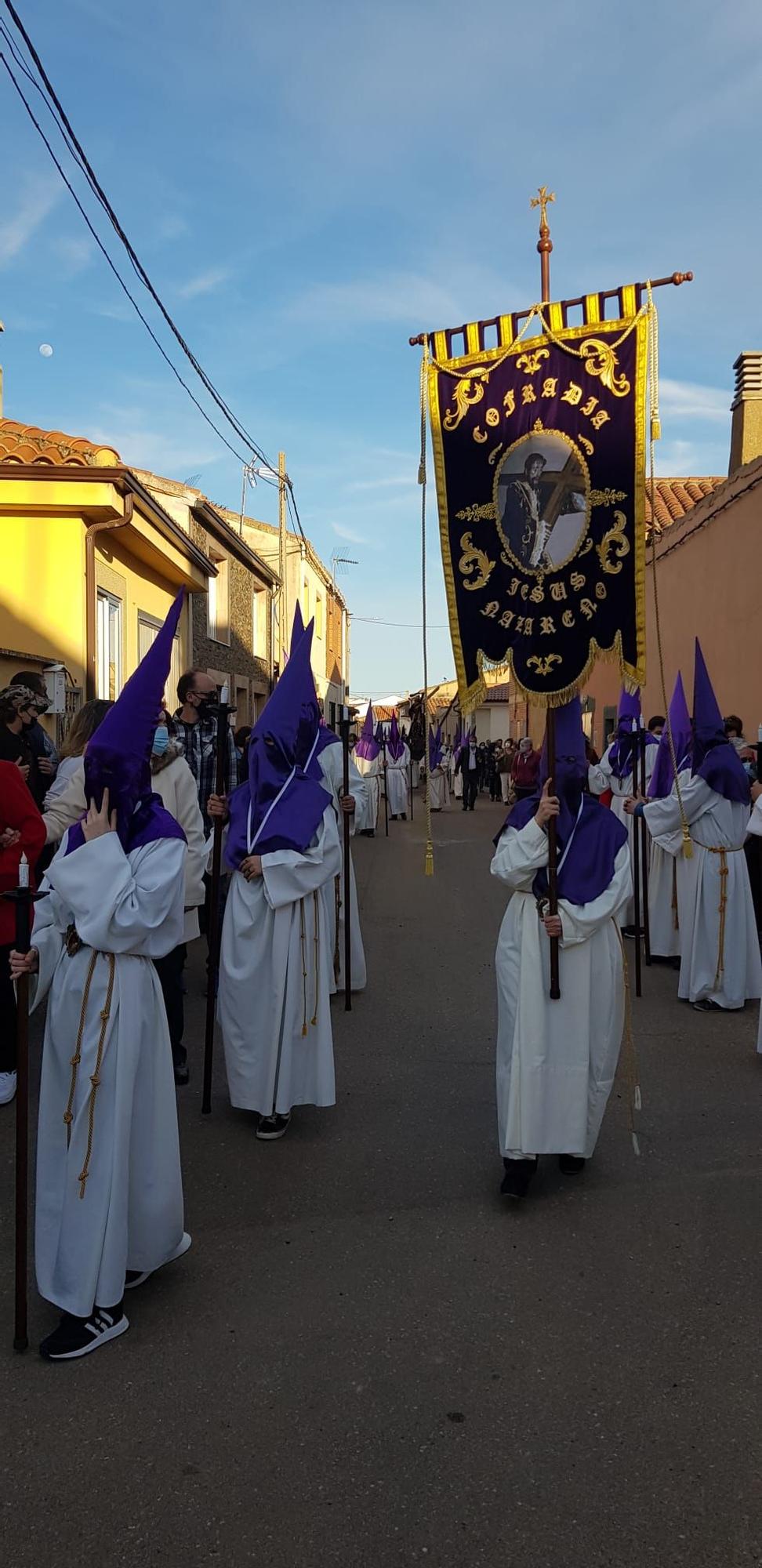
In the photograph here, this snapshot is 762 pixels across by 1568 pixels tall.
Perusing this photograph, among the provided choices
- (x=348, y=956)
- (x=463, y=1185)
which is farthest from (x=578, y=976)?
(x=348, y=956)

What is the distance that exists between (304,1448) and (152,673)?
2.16 m

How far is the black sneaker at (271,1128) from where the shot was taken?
494 cm

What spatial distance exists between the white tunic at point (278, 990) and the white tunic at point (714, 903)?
3.22 meters

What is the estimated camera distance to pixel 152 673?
3.40 m

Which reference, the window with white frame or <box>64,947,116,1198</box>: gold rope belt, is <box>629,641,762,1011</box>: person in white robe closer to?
<box>64,947,116,1198</box>: gold rope belt

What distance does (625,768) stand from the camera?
10562 millimetres

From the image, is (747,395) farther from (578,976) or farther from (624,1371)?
(624,1371)

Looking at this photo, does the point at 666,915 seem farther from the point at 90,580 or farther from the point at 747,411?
the point at 747,411

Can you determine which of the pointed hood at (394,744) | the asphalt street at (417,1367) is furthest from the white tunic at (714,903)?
the pointed hood at (394,744)

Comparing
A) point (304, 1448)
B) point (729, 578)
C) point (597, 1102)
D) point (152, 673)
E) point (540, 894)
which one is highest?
point (729, 578)

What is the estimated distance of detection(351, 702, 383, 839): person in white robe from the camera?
21.0 m

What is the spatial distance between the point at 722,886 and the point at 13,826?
4.62m

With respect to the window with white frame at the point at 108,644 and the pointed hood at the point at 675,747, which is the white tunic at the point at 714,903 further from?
the window with white frame at the point at 108,644

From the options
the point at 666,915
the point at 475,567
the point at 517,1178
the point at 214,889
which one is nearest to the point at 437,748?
the point at 666,915
